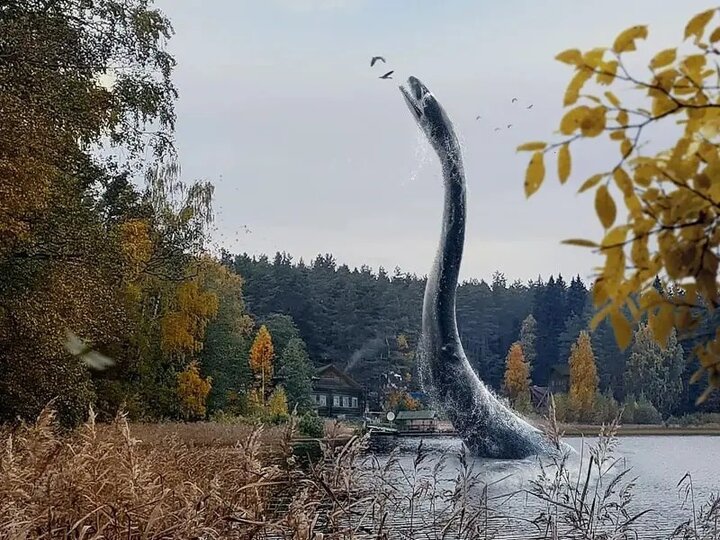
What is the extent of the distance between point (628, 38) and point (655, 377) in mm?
37517

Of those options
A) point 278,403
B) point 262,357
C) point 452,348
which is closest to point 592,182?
point 452,348

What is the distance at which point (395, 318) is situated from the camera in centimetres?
3806

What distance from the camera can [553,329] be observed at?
44250mm

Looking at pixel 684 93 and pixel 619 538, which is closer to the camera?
pixel 684 93

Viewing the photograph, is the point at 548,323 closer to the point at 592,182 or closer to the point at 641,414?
the point at 641,414

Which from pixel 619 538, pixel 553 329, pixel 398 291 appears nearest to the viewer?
pixel 619 538

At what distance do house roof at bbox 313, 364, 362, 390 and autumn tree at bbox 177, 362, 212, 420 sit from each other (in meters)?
13.2

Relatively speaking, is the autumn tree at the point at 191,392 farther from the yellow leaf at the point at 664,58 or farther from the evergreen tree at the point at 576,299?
the evergreen tree at the point at 576,299

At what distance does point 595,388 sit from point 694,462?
20.7m

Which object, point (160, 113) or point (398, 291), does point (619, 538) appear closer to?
point (160, 113)

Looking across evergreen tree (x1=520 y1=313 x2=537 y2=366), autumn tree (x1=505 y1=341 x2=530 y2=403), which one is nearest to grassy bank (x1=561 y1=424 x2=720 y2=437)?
autumn tree (x1=505 y1=341 x2=530 y2=403)

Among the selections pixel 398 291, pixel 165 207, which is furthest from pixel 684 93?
pixel 398 291

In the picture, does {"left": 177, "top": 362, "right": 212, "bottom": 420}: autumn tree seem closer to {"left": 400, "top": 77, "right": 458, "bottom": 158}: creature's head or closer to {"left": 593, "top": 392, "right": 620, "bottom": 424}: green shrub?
{"left": 400, "top": 77, "right": 458, "bottom": 158}: creature's head

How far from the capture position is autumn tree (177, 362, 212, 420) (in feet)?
65.1
